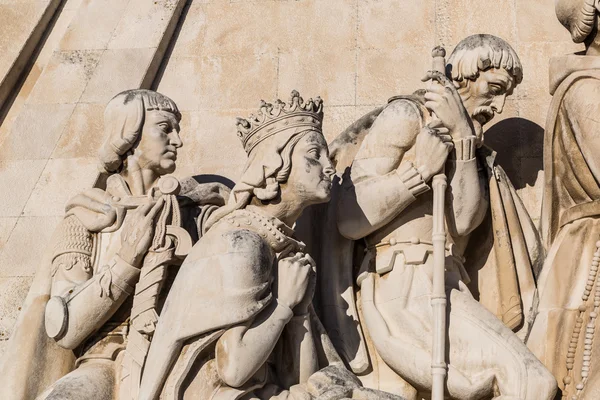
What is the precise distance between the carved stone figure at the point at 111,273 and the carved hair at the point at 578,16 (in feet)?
6.85

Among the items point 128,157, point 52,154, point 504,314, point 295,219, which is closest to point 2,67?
point 52,154

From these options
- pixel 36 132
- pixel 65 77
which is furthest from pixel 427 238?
pixel 65 77

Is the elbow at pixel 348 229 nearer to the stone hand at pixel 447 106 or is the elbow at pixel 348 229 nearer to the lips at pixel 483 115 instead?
the stone hand at pixel 447 106

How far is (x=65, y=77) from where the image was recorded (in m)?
11.9

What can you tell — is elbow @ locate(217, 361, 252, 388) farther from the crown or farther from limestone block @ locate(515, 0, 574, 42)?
limestone block @ locate(515, 0, 574, 42)

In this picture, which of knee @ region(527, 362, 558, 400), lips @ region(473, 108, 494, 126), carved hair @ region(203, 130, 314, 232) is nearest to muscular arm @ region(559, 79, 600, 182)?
lips @ region(473, 108, 494, 126)

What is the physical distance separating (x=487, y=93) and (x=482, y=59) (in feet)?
0.59

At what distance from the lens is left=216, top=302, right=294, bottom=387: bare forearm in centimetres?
945

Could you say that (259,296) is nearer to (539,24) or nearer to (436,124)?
(436,124)

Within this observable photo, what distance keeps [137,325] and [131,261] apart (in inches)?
12.8

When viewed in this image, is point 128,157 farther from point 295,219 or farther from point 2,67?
point 2,67

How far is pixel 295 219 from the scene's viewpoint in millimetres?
10000

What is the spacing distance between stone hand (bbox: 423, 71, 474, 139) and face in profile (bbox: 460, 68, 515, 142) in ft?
0.61

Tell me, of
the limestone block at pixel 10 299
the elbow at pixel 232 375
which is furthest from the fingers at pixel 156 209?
the limestone block at pixel 10 299
